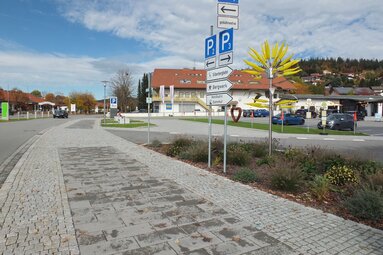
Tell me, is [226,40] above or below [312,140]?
above

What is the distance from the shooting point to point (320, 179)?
5.59 m

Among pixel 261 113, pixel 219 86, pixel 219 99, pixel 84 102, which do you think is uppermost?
pixel 84 102

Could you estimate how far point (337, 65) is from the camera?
163250 millimetres

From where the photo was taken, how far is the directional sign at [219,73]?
7492 mm

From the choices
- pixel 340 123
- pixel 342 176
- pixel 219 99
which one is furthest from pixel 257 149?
pixel 340 123

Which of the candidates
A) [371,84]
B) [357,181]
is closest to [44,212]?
[357,181]

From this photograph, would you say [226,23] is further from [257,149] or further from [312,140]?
[312,140]

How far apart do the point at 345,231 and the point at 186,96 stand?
69.4 meters

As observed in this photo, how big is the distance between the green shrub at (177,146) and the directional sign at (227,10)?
4766mm

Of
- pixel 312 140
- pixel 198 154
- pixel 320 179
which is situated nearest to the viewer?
pixel 320 179

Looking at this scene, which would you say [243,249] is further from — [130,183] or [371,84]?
[371,84]

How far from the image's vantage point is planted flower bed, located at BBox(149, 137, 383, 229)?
4.47 meters

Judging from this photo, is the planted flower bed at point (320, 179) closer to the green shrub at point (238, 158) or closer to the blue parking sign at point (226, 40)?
the green shrub at point (238, 158)

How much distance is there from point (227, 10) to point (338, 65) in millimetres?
177433
